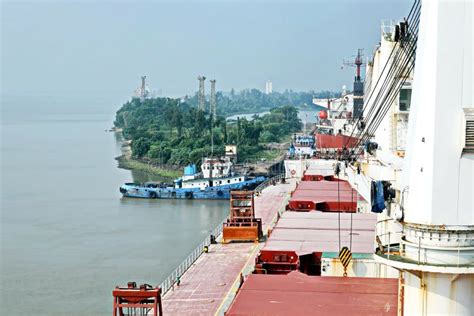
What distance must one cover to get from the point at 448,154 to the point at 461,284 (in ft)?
4.27

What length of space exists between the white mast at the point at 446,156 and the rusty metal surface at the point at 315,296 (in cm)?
326

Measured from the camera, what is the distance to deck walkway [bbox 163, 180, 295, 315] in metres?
17.5

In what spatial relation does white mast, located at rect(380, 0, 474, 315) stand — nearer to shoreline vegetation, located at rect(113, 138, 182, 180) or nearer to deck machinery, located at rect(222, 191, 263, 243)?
deck machinery, located at rect(222, 191, 263, 243)

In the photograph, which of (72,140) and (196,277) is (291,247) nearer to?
(196,277)

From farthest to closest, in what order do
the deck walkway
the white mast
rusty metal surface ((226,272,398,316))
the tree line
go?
the tree line < the deck walkway < rusty metal surface ((226,272,398,316)) < the white mast

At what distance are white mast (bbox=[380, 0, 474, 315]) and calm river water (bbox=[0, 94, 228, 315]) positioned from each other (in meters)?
16.1

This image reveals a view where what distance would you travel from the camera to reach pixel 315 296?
10.9 metres

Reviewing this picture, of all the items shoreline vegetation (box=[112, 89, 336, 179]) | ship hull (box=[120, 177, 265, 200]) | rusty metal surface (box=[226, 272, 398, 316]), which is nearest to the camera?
rusty metal surface (box=[226, 272, 398, 316])

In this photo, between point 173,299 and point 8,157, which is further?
point 8,157

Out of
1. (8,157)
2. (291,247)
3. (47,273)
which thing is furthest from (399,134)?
(8,157)

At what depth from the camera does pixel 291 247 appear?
54.8 feet

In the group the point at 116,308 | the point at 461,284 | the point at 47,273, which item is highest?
the point at 461,284

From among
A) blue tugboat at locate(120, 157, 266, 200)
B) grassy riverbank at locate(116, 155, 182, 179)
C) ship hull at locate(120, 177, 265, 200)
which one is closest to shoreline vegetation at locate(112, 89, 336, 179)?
grassy riverbank at locate(116, 155, 182, 179)

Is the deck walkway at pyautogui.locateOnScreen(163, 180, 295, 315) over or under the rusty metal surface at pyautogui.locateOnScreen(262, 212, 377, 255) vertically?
under
